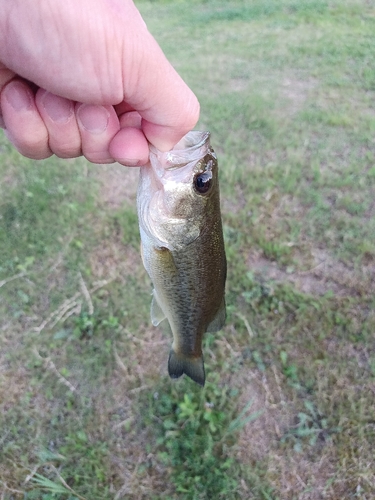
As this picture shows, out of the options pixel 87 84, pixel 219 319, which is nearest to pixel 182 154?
pixel 87 84

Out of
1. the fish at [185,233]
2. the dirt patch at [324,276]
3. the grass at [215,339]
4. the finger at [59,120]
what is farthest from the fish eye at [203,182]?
the dirt patch at [324,276]

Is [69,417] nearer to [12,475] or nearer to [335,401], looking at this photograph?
[12,475]

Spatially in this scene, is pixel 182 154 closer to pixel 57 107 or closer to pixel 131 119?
pixel 131 119

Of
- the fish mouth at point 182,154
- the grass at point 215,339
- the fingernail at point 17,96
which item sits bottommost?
the grass at point 215,339

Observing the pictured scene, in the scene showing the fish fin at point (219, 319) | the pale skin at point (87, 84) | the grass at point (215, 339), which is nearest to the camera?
the pale skin at point (87, 84)

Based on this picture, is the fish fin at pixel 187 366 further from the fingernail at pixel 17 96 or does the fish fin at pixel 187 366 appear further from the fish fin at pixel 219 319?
the fingernail at pixel 17 96

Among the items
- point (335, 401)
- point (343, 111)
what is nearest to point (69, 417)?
point (335, 401)
